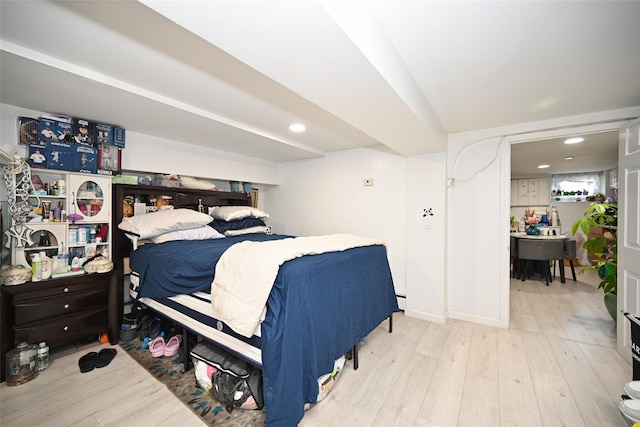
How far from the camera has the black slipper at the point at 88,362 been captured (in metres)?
2.04

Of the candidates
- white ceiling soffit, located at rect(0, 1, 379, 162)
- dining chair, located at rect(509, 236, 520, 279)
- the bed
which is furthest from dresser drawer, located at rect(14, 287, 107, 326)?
dining chair, located at rect(509, 236, 520, 279)

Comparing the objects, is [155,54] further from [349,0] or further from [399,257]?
[399,257]

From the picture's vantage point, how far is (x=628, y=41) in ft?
4.56

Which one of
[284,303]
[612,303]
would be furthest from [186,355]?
[612,303]

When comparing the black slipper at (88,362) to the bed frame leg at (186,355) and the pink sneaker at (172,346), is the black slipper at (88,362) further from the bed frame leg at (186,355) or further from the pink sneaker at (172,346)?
the bed frame leg at (186,355)

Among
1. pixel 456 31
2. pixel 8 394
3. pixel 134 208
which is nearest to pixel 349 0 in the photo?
pixel 456 31

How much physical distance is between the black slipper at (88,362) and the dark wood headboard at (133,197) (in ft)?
1.55

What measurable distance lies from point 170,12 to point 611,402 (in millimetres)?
3284

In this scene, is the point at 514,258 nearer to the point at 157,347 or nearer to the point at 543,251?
the point at 543,251

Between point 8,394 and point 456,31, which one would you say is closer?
point 456,31

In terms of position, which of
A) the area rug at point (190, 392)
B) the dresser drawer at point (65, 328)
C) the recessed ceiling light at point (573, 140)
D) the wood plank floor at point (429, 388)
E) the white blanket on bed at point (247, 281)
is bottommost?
the area rug at point (190, 392)

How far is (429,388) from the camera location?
1.84 m

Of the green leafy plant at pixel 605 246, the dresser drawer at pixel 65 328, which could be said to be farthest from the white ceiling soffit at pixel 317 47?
the green leafy plant at pixel 605 246

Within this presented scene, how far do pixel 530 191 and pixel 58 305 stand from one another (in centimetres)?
841
